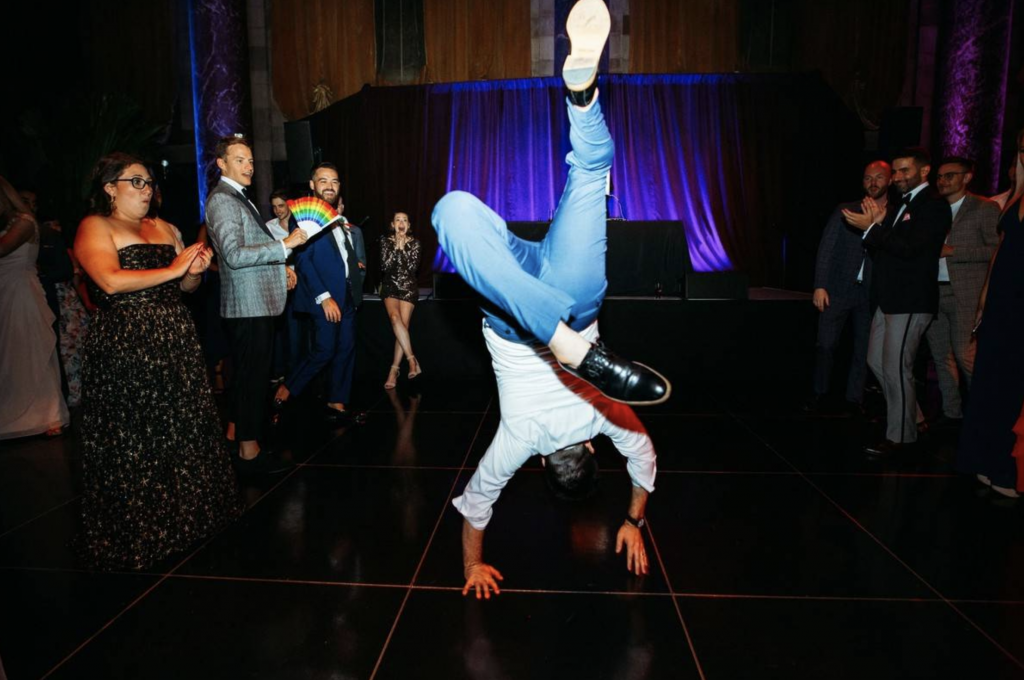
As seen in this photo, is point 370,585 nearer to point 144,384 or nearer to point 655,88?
point 144,384

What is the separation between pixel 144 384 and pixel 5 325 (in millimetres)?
2339

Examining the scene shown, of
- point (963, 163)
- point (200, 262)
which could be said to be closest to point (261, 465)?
point (200, 262)

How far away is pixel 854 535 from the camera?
7.98ft

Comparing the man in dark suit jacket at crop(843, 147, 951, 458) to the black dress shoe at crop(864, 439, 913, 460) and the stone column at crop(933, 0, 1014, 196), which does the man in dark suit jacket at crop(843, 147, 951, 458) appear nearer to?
the black dress shoe at crop(864, 439, 913, 460)

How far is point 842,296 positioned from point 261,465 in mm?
3825

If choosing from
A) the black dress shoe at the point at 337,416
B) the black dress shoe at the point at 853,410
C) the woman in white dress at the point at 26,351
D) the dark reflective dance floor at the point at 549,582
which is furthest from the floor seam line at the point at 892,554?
the woman in white dress at the point at 26,351

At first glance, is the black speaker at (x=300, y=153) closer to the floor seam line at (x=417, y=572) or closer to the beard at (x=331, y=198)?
the beard at (x=331, y=198)

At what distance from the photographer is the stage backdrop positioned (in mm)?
8055

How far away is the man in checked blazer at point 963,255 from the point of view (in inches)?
134

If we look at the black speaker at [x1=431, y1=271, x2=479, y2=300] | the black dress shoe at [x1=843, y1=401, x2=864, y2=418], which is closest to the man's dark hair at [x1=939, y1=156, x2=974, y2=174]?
the black dress shoe at [x1=843, y1=401, x2=864, y2=418]

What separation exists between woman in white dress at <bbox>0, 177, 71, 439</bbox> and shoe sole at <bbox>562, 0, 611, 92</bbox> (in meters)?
3.60

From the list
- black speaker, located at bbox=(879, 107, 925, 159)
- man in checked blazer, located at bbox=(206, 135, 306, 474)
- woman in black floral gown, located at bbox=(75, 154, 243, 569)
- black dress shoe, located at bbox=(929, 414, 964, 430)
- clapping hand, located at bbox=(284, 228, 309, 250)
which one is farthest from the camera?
black speaker, located at bbox=(879, 107, 925, 159)

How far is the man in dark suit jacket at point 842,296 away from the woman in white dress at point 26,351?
5113 millimetres

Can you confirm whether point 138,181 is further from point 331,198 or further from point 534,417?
point 534,417
